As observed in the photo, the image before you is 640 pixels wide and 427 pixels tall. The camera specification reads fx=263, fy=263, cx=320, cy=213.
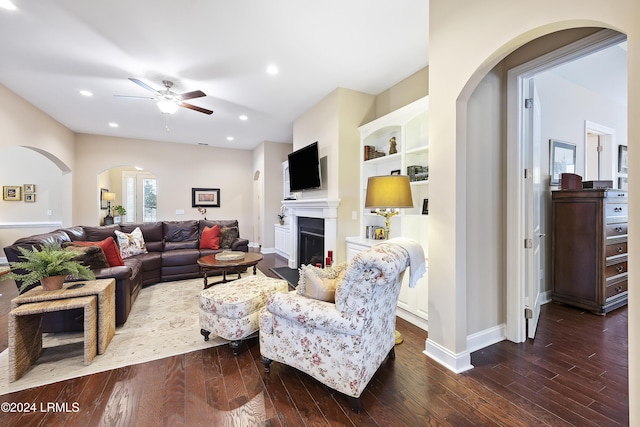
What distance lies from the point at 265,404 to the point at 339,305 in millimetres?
807

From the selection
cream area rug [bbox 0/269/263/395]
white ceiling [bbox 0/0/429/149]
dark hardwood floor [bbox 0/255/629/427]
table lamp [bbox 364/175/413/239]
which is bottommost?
dark hardwood floor [bbox 0/255/629/427]

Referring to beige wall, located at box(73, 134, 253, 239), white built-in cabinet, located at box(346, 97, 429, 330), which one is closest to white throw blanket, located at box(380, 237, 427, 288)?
white built-in cabinet, located at box(346, 97, 429, 330)

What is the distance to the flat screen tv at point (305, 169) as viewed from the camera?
170 inches

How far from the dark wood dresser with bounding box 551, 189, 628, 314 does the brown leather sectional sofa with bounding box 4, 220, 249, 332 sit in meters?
4.71

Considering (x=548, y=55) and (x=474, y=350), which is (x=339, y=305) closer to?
(x=474, y=350)

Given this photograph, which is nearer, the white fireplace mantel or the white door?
the white door

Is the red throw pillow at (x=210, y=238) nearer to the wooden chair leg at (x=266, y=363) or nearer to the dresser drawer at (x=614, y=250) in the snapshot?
the wooden chair leg at (x=266, y=363)

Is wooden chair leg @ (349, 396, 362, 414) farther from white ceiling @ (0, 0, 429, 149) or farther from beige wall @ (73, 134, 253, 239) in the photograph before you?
beige wall @ (73, 134, 253, 239)

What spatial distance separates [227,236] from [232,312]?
2.88 meters

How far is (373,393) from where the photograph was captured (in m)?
1.79

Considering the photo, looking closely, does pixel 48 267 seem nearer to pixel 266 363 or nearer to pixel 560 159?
pixel 266 363

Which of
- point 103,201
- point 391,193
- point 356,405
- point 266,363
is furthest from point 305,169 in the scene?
point 103,201

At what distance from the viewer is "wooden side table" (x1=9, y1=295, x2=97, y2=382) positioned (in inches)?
73.4

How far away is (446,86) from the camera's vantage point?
2061 millimetres
